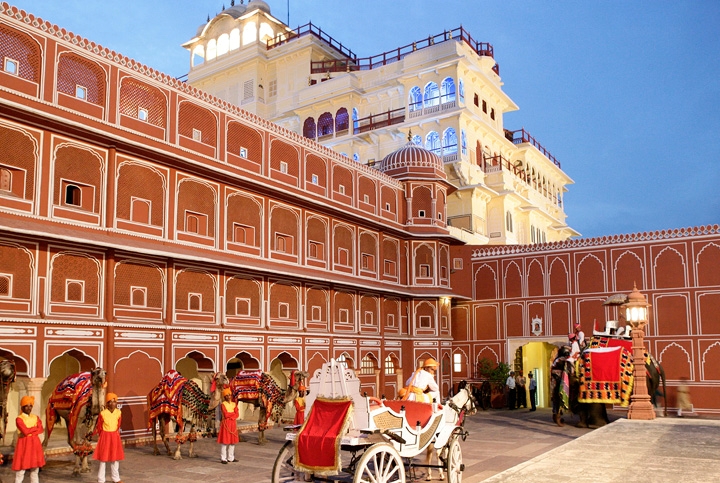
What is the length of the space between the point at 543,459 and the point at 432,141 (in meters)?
25.1

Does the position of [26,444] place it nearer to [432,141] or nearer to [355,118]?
[432,141]

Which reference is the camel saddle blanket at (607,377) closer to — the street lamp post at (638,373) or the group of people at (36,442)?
the street lamp post at (638,373)

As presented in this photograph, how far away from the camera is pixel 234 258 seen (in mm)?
19375

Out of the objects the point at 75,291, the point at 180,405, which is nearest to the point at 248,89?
the point at 75,291

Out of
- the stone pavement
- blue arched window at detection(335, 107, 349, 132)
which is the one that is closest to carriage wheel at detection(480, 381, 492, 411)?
the stone pavement

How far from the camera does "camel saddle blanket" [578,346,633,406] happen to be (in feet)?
61.7

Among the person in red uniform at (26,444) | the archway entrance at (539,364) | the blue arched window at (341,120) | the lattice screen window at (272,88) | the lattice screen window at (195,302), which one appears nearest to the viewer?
the person in red uniform at (26,444)

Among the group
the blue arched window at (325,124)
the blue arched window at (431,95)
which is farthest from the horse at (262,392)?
the blue arched window at (325,124)

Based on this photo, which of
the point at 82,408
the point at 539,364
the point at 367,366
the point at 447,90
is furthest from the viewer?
the point at 447,90

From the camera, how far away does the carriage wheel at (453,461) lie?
30.6ft

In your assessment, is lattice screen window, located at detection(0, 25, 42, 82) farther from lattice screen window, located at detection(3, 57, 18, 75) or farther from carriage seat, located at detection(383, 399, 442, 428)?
carriage seat, located at detection(383, 399, 442, 428)

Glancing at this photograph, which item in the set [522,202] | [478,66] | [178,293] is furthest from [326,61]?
[178,293]

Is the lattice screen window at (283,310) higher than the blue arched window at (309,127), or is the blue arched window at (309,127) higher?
the blue arched window at (309,127)

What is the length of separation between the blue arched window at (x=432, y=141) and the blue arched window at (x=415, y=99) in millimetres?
1538
